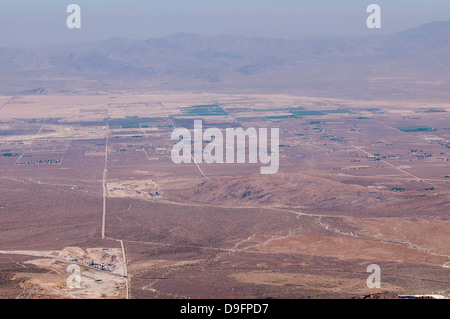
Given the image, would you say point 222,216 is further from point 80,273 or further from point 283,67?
point 283,67

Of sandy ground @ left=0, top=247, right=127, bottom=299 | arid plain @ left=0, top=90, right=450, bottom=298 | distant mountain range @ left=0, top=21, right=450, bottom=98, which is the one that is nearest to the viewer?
sandy ground @ left=0, top=247, right=127, bottom=299

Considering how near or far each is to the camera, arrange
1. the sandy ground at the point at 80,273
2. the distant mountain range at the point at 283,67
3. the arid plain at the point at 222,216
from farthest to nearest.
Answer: the distant mountain range at the point at 283,67, the arid plain at the point at 222,216, the sandy ground at the point at 80,273

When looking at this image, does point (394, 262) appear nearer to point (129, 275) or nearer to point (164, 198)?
point (129, 275)

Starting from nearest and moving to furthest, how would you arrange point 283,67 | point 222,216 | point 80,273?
1. point 80,273
2. point 222,216
3. point 283,67

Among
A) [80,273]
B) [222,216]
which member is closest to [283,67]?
[222,216]

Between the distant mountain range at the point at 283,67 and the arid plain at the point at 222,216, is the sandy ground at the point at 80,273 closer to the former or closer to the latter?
the arid plain at the point at 222,216

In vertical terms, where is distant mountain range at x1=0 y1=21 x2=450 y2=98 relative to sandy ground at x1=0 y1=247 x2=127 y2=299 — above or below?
above

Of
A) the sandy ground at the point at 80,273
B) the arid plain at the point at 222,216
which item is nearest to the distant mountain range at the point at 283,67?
the arid plain at the point at 222,216

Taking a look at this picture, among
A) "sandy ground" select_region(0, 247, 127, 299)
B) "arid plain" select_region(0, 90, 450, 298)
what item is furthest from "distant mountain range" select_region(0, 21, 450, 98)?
"sandy ground" select_region(0, 247, 127, 299)

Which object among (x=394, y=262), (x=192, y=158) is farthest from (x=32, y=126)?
(x=394, y=262)

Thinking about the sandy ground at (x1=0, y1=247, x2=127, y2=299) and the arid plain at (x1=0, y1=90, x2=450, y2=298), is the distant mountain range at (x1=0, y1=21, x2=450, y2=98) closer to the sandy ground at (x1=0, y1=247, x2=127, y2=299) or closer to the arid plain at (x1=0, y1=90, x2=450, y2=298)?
the arid plain at (x1=0, y1=90, x2=450, y2=298)

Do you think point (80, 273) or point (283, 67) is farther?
point (283, 67)
